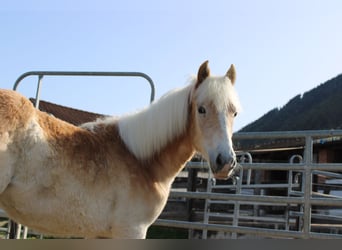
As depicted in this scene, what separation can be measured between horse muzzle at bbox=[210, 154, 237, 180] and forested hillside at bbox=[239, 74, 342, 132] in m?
34.4

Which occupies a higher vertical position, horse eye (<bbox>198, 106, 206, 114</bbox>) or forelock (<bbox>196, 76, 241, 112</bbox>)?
forelock (<bbox>196, 76, 241, 112</bbox>)

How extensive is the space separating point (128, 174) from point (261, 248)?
2.18 metres

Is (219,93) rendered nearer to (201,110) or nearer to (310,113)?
(201,110)

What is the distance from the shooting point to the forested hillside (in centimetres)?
3875

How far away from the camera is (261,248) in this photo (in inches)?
21.4

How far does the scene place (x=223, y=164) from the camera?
242 centimetres

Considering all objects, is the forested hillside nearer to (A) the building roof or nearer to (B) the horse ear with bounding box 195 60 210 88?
(A) the building roof

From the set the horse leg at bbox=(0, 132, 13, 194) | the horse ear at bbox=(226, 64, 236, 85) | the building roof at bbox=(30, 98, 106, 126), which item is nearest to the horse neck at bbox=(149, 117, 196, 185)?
the horse ear at bbox=(226, 64, 236, 85)

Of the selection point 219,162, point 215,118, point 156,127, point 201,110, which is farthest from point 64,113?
point 219,162

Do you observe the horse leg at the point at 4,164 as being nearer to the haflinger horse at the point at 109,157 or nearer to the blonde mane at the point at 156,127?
the haflinger horse at the point at 109,157

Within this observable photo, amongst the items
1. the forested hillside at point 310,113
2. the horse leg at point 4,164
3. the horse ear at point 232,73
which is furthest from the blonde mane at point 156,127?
the forested hillside at point 310,113

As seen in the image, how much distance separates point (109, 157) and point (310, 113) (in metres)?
43.5

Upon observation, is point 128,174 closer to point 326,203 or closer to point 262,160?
point 326,203

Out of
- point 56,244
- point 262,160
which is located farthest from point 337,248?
point 262,160
